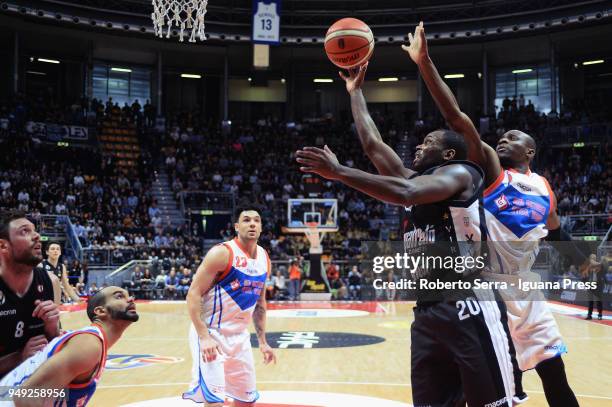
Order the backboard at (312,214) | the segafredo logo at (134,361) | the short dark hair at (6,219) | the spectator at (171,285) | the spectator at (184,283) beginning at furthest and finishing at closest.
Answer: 1. the backboard at (312,214)
2. the spectator at (171,285)
3. the spectator at (184,283)
4. the segafredo logo at (134,361)
5. the short dark hair at (6,219)

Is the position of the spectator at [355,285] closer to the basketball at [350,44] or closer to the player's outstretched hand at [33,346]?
the basketball at [350,44]

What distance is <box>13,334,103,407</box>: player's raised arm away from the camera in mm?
3217

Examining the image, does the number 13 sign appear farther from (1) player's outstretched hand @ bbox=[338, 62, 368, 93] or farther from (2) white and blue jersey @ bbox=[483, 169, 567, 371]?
(2) white and blue jersey @ bbox=[483, 169, 567, 371]

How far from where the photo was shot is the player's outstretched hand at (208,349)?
15.7 ft

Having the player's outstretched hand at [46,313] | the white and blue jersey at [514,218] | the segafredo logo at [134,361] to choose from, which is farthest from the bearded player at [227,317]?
the segafredo logo at [134,361]

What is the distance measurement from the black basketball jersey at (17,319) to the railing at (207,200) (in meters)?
23.2

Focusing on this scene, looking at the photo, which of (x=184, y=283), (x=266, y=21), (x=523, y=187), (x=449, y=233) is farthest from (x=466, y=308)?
(x=266, y=21)

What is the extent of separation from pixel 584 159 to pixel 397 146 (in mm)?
8556

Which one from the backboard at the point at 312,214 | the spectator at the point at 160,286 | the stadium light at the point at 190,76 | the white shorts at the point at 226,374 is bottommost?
the spectator at the point at 160,286

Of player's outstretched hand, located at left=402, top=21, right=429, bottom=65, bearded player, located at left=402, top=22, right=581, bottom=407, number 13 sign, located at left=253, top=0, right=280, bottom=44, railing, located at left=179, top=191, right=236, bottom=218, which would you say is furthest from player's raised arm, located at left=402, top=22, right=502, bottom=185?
number 13 sign, located at left=253, top=0, right=280, bottom=44

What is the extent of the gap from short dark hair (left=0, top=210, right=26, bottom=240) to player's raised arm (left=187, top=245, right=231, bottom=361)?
145cm

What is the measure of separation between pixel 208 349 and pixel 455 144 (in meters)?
2.35

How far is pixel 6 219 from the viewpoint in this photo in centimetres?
386

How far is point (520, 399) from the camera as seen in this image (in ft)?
13.6
